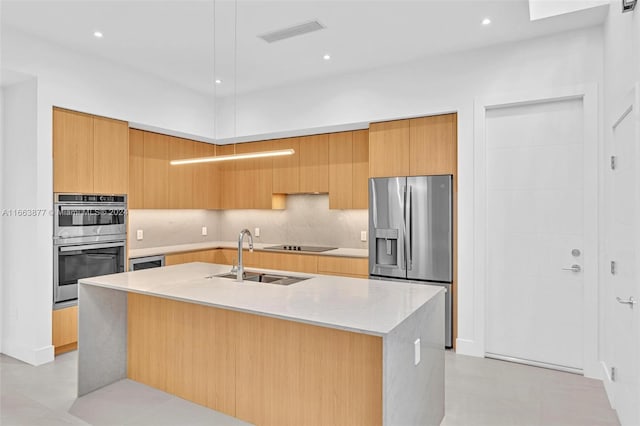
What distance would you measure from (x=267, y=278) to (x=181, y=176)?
299 cm

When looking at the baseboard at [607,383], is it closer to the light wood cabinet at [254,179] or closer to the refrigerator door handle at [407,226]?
the refrigerator door handle at [407,226]

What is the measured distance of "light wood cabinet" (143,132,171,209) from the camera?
501 centimetres

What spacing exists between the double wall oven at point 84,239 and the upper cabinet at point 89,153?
12cm

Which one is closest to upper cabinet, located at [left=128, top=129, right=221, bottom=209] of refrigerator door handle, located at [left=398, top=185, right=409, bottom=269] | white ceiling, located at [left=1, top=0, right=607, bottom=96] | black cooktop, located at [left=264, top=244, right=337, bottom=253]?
white ceiling, located at [left=1, top=0, right=607, bottom=96]

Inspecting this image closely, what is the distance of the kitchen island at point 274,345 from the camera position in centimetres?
204

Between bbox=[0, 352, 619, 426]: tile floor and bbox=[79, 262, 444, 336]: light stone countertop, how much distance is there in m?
0.89

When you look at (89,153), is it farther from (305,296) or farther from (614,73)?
(614,73)

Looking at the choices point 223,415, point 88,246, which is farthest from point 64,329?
point 223,415

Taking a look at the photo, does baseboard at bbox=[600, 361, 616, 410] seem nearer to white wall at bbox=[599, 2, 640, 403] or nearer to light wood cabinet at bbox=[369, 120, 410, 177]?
white wall at bbox=[599, 2, 640, 403]

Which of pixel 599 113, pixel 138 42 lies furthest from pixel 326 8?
pixel 599 113

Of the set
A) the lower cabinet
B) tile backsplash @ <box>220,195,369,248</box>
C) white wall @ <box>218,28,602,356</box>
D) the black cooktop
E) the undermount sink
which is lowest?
the lower cabinet

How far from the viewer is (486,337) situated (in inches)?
150

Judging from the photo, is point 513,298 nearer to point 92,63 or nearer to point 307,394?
point 307,394

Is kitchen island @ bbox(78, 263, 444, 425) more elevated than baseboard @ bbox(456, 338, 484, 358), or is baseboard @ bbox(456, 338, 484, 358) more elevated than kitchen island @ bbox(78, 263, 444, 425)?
kitchen island @ bbox(78, 263, 444, 425)
